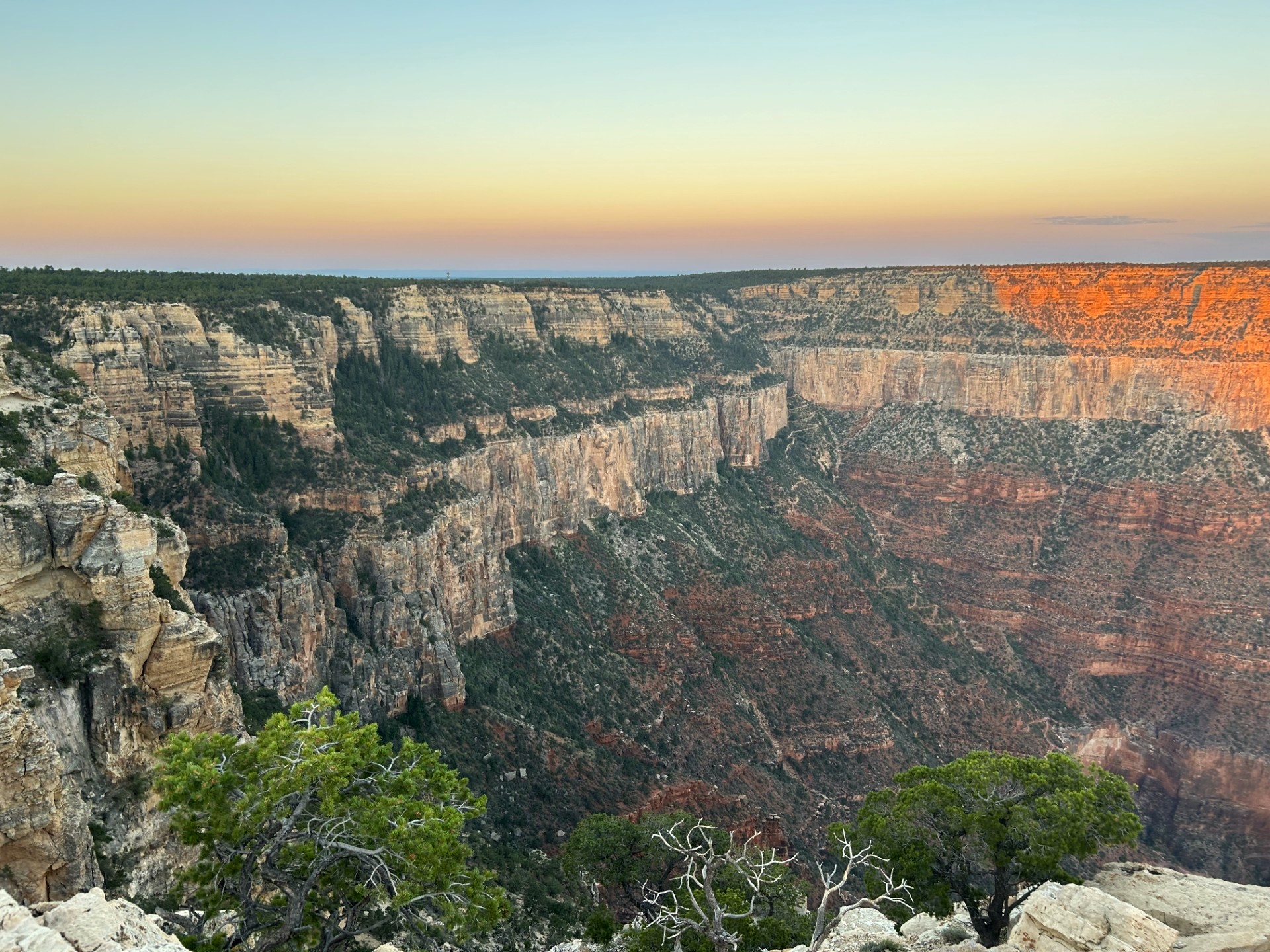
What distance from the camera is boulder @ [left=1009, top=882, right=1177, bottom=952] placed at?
2156 cm

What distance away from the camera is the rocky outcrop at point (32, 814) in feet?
65.8

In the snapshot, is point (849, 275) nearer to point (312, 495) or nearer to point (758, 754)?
point (758, 754)

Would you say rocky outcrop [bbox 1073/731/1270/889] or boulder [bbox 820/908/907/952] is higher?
boulder [bbox 820/908/907/952]

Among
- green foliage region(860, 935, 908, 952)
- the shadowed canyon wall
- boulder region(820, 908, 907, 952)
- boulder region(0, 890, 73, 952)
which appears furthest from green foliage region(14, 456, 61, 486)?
the shadowed canyon wall

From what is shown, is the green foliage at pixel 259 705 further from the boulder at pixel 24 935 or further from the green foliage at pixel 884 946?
the green foliage at pixel 884 946

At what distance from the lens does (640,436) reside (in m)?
77.3

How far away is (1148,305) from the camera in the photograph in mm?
95938

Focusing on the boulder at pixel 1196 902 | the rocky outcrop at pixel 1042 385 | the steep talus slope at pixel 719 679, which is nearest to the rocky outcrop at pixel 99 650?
the steep talus slope at pixel 719 679

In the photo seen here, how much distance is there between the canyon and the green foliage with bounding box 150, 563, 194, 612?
11.2 inches

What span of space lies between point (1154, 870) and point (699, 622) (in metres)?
37.3

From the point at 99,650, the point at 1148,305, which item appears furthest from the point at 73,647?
the point at 1148,305

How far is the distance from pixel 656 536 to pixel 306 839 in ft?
165

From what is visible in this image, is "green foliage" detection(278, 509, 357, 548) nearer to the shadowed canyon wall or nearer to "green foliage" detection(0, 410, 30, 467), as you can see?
"green foliage" detection(0, 410, 30, 467)

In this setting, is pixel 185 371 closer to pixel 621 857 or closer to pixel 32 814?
pixel 32 814
